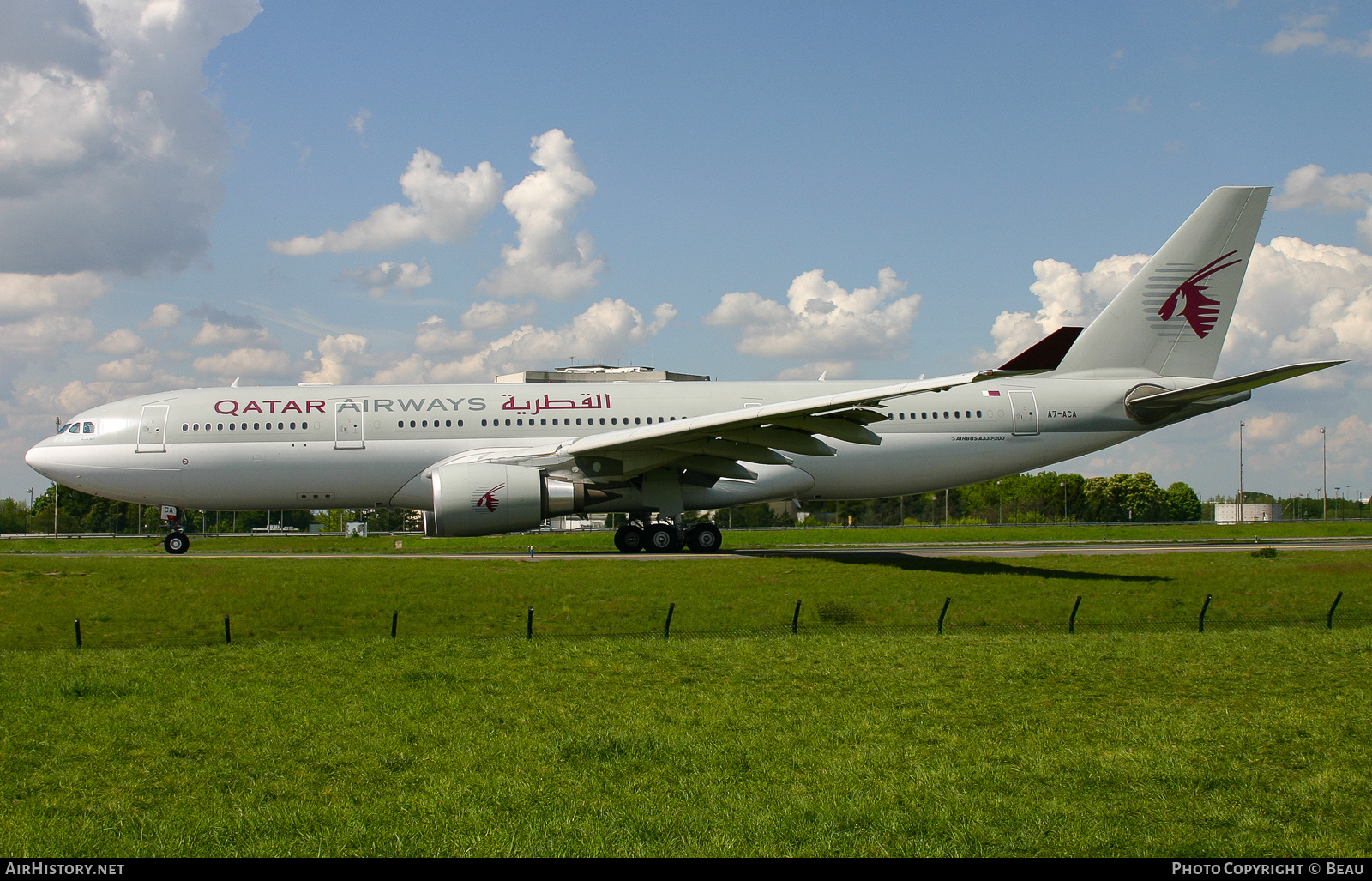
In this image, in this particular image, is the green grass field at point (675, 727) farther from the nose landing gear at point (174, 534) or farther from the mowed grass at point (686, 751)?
the nose landing gear at point (174, 534)

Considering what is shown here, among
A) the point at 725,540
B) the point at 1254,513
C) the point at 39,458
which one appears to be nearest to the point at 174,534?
the point at 39,458

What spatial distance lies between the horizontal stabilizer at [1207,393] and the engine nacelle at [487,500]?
15.5 metres

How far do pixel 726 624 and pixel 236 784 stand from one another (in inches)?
332

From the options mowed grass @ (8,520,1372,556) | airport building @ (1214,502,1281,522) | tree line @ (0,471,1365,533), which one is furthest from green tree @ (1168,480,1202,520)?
mowed grass @ (8,520,1372,556)

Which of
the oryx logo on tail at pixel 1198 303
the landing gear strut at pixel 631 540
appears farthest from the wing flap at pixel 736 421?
the oryx logo on tail at pixel 1198 303

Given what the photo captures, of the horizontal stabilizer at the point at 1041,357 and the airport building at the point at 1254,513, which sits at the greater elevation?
the horizontal stabilizer at the point at 1041,357

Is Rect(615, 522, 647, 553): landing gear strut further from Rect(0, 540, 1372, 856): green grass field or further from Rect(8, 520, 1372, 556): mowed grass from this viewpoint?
Rect(0, 540, 1372, 856): green grass field

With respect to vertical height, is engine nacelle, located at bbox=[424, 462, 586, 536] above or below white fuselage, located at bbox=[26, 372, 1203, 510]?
below

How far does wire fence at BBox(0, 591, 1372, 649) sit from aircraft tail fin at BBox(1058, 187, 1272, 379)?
11.6 meters

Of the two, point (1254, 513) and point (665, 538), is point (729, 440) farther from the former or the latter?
point (1254, 513)

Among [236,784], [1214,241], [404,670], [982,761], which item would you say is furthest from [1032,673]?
[1214,241]

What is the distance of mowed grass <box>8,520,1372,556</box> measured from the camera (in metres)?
29.7

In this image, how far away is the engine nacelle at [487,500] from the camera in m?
21.6
